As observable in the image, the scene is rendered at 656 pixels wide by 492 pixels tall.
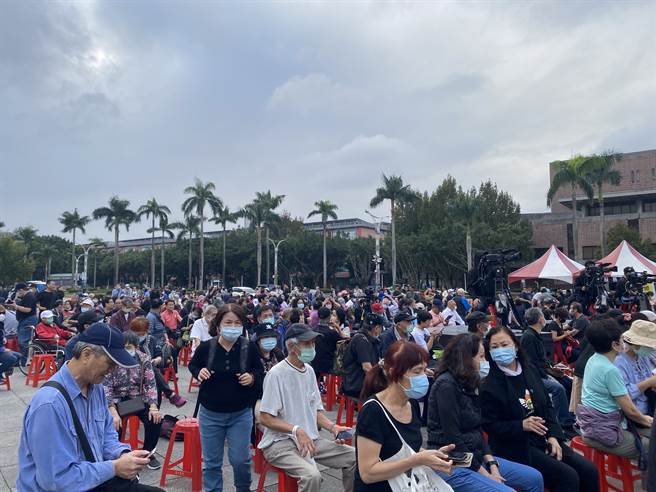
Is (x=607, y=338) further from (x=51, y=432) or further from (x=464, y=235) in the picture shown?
(x=464, y=235)

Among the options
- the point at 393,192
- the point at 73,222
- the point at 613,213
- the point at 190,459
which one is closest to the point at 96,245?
the point at 73,222

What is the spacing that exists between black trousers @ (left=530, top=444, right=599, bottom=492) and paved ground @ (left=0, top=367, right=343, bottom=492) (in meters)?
1.90

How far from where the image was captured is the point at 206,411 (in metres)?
4.17

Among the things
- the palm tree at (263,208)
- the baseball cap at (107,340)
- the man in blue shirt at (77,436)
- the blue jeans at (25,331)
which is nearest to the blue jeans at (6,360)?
the blue jeans at (25,331)

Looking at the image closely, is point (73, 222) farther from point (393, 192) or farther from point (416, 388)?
point (416, 388)

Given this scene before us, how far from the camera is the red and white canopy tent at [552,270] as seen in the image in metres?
18.0

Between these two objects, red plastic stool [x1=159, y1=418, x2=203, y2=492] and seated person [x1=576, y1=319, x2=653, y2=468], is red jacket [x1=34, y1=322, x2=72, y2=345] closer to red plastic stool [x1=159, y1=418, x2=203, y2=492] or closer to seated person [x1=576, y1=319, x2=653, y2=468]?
red plastic stool [x1=159, y1=418, x2=203, y2=492]

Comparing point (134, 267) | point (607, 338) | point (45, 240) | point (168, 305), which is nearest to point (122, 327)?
point (168, 305)

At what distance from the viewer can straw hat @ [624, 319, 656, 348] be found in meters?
4.56

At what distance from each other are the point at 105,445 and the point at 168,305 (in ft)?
29.5

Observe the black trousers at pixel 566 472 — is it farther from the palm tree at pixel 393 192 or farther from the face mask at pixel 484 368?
the palm tree at pixel 393 192

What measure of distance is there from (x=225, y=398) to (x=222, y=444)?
1.29ft

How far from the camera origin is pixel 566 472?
3.70 meters

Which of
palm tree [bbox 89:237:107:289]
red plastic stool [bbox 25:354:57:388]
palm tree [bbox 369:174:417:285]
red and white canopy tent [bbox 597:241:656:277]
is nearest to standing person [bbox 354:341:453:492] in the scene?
red plastic stool [bbox 25:354:57:388]
